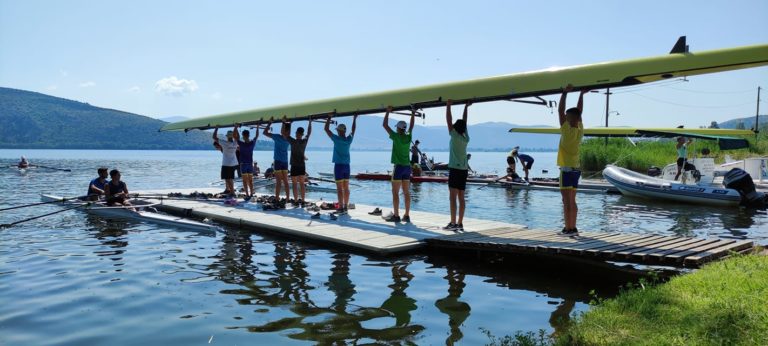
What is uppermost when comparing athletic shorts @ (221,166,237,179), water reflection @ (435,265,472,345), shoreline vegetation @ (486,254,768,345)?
athletic shorts @ (221,166,237,179)

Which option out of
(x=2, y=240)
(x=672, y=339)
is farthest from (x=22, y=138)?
(x=672, y=339)

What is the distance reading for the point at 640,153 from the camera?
118 ft

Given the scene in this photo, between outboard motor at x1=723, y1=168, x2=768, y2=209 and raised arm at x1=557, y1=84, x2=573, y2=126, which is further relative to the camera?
outboard motor at x1=723, y1=168, x2=768, y2=209

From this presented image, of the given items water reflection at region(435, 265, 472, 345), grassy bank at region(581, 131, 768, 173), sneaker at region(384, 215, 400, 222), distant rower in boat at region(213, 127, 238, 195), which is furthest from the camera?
grassy bank at region(581, 131, 768, 173)

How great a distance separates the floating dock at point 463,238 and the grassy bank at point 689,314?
1.04m

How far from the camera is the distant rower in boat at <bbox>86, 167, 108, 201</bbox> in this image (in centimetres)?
1478

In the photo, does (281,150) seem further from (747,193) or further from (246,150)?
(747,193)

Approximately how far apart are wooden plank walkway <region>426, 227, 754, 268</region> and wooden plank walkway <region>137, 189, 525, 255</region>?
787 mm

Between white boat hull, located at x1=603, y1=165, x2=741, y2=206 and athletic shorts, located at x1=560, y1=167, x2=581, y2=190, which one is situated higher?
athletic shorts, located at x1=560, y1=167, x2=581, y2=190

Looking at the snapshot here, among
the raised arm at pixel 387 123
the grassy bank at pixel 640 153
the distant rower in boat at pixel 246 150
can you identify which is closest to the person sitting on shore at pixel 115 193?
the distant rower in boat at pixel 246 150

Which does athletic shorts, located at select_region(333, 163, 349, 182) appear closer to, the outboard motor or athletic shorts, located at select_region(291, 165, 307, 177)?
athletic shorts, located at select_region(291, 165, 307, 177)

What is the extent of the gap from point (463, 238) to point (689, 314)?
4.89 metres

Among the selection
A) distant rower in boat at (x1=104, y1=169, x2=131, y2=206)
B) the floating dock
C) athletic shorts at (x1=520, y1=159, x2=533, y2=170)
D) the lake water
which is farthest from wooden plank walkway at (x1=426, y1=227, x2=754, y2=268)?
athletic shorts at (x1=520, y1=159, x2=533, y2=170)

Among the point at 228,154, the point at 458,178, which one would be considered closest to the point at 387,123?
the point at 458,178
